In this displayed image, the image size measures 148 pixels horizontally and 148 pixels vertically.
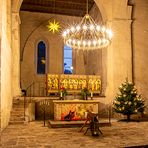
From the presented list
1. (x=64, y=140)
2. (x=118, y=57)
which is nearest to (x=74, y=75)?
(x=118, y=57)

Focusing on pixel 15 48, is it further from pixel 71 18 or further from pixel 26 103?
pixel 71 18

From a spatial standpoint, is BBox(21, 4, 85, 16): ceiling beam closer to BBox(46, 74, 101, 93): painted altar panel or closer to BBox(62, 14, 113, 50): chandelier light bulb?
BBox(62, 14, 113, 50): chandelier light bulb

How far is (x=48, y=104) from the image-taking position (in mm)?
14203

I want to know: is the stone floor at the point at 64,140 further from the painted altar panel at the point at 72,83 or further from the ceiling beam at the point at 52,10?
the ceiling beam at the point at 52,10

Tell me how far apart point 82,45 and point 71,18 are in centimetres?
821

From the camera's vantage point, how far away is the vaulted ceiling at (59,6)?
1880 cm

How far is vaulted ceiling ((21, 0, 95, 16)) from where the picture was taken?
18797 mm

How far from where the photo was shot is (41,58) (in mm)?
20406

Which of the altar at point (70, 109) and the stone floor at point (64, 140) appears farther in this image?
the altar at point (70, 109)

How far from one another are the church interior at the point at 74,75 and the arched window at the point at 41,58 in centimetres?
8

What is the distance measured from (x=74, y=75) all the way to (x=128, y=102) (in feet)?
11.6

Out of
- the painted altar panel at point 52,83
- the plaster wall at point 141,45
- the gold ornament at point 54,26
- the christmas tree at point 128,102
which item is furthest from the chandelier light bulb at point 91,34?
the gold ornament at point 54,26

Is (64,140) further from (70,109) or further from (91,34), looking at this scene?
(91,34)

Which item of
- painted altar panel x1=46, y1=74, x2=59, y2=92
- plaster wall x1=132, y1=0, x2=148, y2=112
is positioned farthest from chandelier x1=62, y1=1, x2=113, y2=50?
plaster wall x1=132, y1=0, x2=148, y2=112
